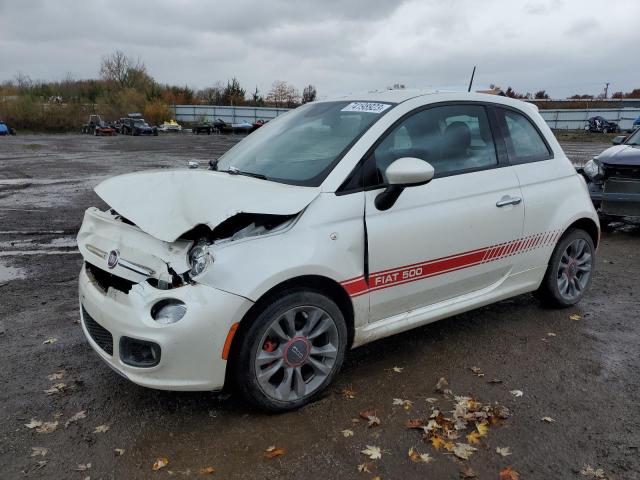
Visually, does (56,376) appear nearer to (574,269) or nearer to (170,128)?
(574,269)

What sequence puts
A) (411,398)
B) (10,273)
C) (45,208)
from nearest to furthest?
1. (411,398)
2. (10,273)
3. (45,208)

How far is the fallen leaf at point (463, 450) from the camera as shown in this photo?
9.54ft

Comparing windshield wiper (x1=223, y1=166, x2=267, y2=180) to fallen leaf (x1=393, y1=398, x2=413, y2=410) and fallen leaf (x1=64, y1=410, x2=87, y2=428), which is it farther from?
fallen leaf (x1=64, y1=410, x2=87, y2=428)

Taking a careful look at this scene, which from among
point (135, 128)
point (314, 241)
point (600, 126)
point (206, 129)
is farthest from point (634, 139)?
point (206, 129)

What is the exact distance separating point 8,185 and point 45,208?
4.05 meters

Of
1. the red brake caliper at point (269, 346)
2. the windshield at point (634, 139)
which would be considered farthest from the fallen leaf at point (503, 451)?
the windshield at point (634, 139)

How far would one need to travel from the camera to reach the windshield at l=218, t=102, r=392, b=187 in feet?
11.8

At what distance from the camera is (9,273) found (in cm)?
609

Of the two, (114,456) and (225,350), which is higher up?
(225,350)

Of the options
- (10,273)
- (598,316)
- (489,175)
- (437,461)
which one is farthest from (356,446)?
(10,273)

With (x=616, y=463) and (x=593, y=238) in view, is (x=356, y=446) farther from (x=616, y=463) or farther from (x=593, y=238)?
(x=593, y=238)

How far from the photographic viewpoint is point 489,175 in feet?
13.5

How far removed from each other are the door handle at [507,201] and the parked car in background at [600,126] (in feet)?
135

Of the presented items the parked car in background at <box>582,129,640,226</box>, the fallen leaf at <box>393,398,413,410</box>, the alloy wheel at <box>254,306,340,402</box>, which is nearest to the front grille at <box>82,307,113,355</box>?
the alloy wheel at <box>254,306,340,402</box>
